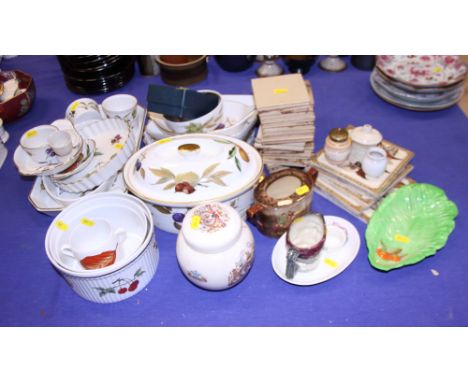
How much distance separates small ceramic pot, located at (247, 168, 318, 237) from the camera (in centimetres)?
162

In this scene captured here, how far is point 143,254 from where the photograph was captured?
4.89ft

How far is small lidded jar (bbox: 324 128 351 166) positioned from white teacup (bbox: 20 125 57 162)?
1.32 m

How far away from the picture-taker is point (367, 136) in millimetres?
1773

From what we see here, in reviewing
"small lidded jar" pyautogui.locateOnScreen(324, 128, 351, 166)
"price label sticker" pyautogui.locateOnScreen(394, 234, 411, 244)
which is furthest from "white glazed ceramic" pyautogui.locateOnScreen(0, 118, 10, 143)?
"price label sticker" pyautogui.locateOnScreen(394, 234, 411, 244)

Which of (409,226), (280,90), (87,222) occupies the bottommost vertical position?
(409,226)

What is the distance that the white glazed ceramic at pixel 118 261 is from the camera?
142 cm

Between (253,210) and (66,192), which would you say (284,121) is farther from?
(66,192)

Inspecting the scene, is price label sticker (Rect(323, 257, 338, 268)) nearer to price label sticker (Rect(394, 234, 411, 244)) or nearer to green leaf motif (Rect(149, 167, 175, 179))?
price label sticker (Rect(394, 234, 411, 244))

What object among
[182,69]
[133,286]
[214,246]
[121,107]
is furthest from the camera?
[182,69]

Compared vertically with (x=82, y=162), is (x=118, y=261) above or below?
below

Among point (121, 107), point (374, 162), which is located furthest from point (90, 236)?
point (374, 162)

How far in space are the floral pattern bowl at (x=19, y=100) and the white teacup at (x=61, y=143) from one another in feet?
2.91

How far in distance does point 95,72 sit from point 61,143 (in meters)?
1.02
